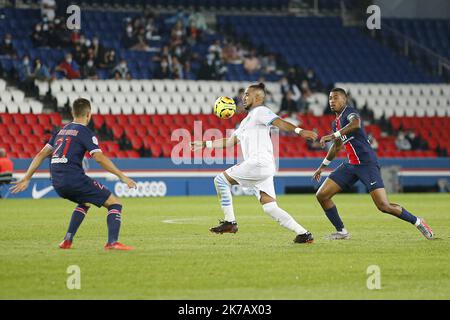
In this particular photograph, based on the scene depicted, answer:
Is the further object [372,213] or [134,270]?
[372,213]

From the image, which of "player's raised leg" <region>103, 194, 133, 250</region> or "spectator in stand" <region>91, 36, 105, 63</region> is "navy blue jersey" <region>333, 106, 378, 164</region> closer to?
"player's raised leg" <region>103, 194, 133, 250</region>

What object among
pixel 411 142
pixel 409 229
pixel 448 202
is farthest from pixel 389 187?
pixel 409 229

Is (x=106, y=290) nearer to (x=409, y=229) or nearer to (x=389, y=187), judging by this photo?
(x=409, y=229)

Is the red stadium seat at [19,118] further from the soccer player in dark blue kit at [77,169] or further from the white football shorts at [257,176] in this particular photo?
the soccer player in dark blue kit at [77,169]

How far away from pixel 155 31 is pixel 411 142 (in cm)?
1129

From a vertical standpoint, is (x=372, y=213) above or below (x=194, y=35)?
below

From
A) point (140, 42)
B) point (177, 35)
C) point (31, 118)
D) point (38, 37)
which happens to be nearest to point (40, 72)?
point (31, 118)

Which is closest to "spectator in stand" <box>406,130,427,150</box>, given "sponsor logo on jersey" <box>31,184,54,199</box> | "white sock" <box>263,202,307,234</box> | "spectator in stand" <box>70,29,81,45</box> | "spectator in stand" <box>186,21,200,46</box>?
"spectator in stand" <box>186,21,200,46</box>

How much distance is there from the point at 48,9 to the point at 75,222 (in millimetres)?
24308

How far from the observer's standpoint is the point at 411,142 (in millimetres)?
37812

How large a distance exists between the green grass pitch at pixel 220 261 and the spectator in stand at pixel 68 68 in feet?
47.7

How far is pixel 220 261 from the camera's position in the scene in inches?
474

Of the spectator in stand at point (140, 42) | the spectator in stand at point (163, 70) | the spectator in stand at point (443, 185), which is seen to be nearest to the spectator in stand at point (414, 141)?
the spectator in stand at point (443, 185)
